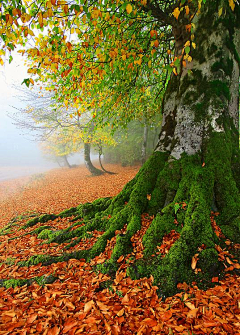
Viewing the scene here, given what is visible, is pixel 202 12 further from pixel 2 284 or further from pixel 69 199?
pixel 69 199

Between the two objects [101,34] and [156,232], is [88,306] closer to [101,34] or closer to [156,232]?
[156,232]

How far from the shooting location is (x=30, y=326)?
2115mm

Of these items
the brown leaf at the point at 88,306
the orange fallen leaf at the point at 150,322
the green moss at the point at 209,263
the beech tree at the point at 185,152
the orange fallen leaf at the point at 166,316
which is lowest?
the brown leaf at the point at 88,306

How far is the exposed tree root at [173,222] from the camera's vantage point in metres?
2.54

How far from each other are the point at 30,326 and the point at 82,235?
6.52 feet

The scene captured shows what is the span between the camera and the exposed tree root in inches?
100

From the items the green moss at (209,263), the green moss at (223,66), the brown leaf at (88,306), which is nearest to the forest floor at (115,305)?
the brown leaf at (88,306)

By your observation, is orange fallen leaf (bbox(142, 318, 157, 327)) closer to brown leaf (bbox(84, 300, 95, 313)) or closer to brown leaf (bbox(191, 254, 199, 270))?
brown leaf (bbox(84, 300, 95, 313))

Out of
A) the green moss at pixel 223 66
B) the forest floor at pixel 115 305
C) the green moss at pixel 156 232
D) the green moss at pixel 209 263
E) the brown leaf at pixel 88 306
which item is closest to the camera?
the forest floor at pixel 115 305

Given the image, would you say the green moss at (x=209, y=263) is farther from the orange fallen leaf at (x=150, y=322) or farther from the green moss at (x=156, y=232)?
the orange fallen leaf at (x=150, y=322)

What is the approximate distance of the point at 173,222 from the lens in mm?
3088

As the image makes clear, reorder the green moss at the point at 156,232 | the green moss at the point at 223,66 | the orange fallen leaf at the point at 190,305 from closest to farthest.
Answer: the orange fallen leaf at the point at 190,305 → the green moss at the point at 156,232 → the green moss at the point at 223,66

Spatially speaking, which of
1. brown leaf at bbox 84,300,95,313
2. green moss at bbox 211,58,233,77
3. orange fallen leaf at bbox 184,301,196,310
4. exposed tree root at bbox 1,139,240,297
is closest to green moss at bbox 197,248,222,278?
exposed tree root at bbox 1,139,240,297

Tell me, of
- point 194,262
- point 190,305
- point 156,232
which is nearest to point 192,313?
point 190,305
